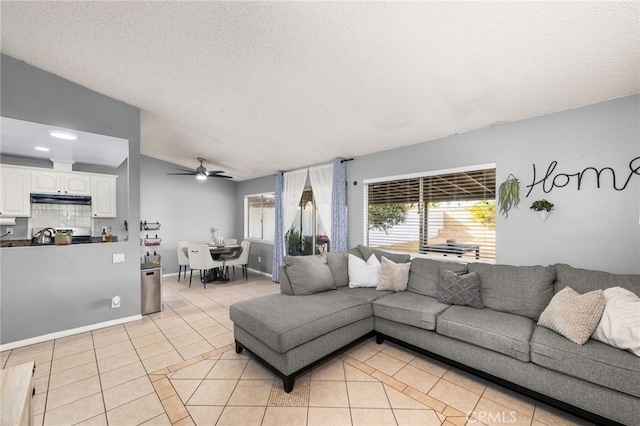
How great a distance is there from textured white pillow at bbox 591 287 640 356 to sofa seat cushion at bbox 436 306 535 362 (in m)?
0.45

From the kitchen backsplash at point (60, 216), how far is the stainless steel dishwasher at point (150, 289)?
8.04ft

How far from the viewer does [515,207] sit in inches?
121

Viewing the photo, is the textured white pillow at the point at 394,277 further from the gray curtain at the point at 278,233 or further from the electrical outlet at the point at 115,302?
the electrical outlet at the point at 115,302

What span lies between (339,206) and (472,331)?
296cm

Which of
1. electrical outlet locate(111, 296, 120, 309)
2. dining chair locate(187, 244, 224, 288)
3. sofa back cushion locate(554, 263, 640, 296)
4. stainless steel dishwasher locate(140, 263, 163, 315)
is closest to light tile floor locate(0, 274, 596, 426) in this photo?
electrical outlet locate(111, 296, 120, 309)

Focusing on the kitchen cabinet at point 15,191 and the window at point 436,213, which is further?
the kitchen cabinet at point 15,191

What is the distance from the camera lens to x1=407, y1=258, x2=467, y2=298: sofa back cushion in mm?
3097

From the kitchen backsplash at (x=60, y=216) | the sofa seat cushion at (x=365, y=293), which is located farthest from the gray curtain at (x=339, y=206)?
the kitchen backsplash at (x=60, y=216)

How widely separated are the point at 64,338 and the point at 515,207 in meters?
5.61

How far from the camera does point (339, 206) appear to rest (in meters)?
4.82

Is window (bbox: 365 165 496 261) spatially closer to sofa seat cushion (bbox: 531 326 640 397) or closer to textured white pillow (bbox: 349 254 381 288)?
textured white pillow (bbox: 349 254 381 288)

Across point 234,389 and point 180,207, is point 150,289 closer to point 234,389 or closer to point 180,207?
point 234,389

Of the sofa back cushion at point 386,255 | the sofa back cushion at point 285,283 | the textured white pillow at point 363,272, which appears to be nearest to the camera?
the sofa back cushion at point 285,283

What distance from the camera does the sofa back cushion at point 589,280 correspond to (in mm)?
2195
